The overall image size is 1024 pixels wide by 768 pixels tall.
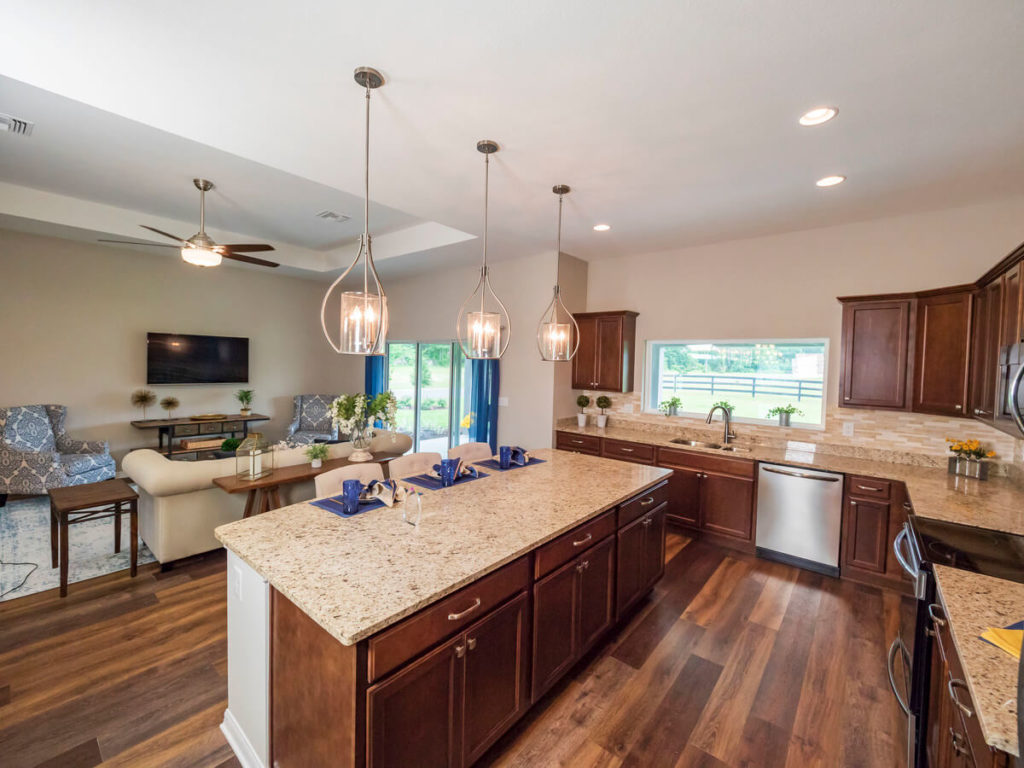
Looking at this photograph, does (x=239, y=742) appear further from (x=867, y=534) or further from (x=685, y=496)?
(x=867, y=534)

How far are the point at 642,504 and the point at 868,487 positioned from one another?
6.22ft

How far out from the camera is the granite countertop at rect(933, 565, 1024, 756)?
0.95 m

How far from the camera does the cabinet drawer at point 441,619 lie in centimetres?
128

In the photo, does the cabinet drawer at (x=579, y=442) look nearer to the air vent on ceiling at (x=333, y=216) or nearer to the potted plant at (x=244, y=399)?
the air vent on ceiling at (x=333, y=216)

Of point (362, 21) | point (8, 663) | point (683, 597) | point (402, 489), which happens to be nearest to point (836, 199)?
point (683, 597)

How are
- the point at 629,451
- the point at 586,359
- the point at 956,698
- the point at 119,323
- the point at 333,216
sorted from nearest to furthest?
the point at 956,698
the point at 629,451
the point at 333,216
the point at 586,359
the point at 119,323

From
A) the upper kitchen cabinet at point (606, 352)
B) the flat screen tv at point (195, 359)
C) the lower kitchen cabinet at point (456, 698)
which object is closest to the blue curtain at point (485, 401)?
the upper kitchen cabinet at point (606, 352)

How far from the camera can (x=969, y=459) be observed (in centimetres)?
308

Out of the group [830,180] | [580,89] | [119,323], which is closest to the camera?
[580,89]

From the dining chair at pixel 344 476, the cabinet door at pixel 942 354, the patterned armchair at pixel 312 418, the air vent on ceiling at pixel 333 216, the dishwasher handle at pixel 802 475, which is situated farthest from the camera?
the patterned armchair at pixel 312 418

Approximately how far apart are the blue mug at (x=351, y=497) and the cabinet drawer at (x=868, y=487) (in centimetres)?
355

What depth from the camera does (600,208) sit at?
11.4ft

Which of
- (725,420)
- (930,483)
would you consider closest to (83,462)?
(725,420)

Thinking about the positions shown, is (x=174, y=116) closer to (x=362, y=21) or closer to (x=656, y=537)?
(x=362, y=21)
